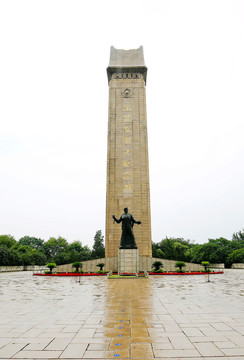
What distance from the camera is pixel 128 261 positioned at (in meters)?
24.9

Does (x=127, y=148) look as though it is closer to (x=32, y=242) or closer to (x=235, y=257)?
(x=235, y=257)

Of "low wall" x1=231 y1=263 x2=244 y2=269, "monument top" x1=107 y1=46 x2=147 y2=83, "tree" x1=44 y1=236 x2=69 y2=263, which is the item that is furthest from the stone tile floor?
"tree" x1=44 y1=236 x2=69 y2=263

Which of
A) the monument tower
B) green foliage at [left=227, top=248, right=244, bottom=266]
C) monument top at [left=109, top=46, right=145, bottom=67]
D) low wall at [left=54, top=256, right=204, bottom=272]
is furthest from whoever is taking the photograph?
green foliage at [left=227, top=248, right=244, bottom=266]

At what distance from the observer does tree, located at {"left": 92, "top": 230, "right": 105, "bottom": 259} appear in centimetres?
6800

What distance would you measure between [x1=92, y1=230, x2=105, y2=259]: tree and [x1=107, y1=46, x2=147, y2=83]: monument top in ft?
144

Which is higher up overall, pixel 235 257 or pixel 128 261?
pixel 235 257

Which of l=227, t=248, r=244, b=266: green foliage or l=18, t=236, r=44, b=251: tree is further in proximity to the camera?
l=18, t=236, r=44, b=251: tree

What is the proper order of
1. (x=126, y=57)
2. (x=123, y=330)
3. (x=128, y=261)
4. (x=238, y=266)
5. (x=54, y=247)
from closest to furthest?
(x=123, y=330)
(x=128, y=261)
(x=126, y=57)
(x=238, y=266)
(x=54, y=247)

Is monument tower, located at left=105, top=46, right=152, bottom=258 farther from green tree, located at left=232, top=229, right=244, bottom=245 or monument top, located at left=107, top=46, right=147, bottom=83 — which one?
green tree, located at left=232, top=229, right=244, bottom=245

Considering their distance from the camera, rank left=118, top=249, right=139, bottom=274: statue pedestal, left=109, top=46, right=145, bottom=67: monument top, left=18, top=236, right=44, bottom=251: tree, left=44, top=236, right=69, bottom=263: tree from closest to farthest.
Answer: left=118, top=249, right=139, bottom=274: statue pedestal < left=109, top=46, right=145, bottom=67: monument top < left=44, top=236, right=69, bottom=263: tree < left=18, top=236, right=44, bottom=251: tree

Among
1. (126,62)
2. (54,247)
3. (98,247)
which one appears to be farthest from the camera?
(54,247)

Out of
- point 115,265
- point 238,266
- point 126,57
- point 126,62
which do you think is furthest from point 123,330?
point 126,57

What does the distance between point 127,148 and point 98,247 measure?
40.4m

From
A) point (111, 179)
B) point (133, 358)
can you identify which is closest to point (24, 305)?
point (133, 358)
